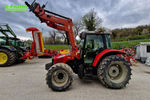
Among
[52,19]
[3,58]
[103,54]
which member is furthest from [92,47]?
[3,58]

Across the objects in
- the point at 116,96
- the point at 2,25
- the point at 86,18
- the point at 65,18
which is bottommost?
the point at 116,96

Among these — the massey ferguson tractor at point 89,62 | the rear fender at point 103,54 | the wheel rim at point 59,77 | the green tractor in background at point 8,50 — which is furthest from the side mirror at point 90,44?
the green tractor in background at point 8,50

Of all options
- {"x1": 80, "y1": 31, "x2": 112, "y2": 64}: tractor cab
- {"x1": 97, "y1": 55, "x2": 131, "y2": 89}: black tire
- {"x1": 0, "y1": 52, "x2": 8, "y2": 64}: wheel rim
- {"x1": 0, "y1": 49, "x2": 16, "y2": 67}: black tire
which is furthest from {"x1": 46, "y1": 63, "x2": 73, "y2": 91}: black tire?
{"x1": 0, "y1": 52, "x2": 8, "y2": 64}: wheel rim

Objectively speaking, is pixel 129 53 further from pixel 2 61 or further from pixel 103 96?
pixel 2 61

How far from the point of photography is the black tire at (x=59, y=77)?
8.33ft

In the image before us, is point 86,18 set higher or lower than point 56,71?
higher

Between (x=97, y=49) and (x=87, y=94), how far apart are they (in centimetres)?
156

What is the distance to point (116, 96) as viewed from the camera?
7.63 feet

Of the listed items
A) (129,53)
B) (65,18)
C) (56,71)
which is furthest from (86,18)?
(56,71)

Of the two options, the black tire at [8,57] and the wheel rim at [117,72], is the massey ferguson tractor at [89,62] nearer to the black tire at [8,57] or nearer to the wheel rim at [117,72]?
the wheel rim at [117,72]

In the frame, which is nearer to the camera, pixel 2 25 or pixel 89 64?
pixel 89 64

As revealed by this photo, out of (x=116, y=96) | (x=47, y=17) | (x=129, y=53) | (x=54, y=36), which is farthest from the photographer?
(x=54, y=36)

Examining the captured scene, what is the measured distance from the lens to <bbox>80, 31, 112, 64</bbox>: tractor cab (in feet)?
9.89

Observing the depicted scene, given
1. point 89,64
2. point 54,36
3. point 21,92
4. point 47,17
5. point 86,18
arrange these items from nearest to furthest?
point 21,92
point 89,64
point 47,17
point 86,18
point 54,36
